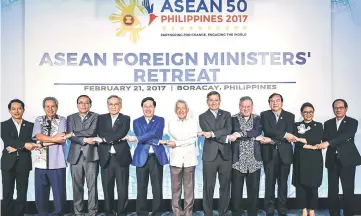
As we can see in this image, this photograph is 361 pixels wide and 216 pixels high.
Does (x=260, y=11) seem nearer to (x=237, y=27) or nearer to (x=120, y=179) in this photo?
(x=237, y=27)

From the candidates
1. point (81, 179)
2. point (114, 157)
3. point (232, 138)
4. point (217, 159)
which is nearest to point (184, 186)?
point (217, 159)

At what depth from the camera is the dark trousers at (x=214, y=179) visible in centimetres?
529

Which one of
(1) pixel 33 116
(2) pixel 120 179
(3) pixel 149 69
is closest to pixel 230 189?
(2) pixel 120 179

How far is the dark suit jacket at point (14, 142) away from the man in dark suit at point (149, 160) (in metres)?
1.35

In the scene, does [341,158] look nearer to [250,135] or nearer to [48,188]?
[250,135]

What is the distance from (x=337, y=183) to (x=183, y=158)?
2.05 m

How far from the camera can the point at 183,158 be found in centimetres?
524

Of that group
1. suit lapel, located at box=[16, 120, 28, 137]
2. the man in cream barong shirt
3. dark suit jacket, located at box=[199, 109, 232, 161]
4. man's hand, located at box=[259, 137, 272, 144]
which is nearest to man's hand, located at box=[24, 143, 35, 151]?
suit lapel, located at box=[16, 120, 28, 137]

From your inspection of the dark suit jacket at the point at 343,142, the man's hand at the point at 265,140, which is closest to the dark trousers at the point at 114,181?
the man's hand at the point at 265,140

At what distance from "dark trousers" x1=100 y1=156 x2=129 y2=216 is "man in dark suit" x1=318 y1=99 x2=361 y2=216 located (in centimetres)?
259

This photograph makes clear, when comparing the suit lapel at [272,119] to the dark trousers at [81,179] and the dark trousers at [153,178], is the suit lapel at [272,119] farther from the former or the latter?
the dark trousers at [81,179]

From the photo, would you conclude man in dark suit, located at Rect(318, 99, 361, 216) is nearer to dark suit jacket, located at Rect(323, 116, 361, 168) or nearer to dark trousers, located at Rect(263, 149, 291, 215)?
dark suit jacket, located at Rect(323, 116, 361, 168)

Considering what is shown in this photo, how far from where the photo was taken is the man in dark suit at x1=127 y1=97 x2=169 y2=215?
5285 mm

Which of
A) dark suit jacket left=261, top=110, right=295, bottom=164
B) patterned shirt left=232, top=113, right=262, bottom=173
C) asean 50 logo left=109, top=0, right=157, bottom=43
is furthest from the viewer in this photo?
asean 50 logo left=109, top=0, right=157, bottom=43
